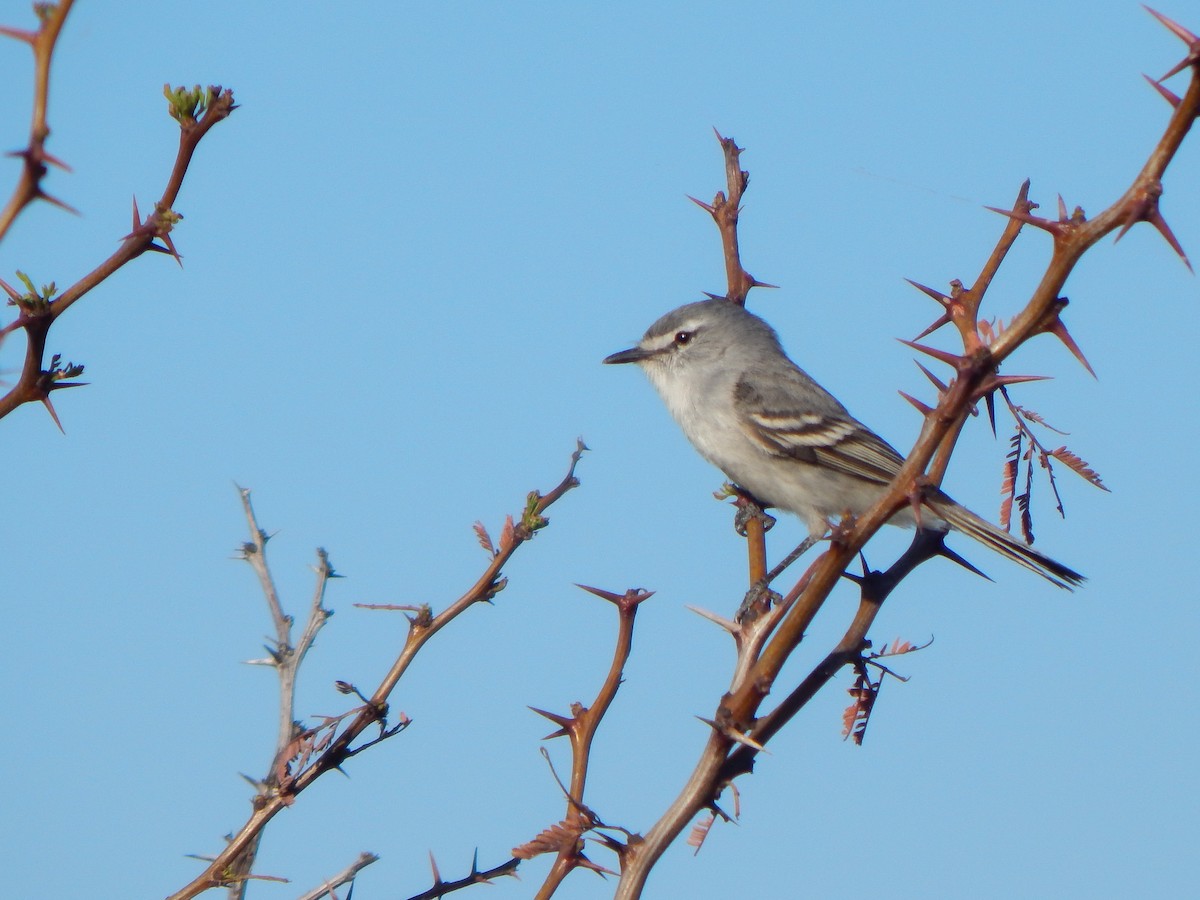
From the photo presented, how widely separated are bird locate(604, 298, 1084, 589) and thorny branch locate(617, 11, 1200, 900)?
4899 millimetres

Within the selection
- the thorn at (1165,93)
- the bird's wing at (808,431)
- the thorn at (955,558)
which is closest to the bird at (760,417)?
the bird's wing at (808,431)

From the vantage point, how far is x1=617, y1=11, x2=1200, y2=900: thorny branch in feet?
8.45

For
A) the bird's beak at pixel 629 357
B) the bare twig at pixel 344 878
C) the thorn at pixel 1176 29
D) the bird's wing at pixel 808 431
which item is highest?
the bird's beak at pixel 629 357

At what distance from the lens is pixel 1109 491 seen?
10.9ft

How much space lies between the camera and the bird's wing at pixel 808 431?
29.7 ft

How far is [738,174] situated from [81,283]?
439cm

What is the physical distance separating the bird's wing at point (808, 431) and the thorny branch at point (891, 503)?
5345mm

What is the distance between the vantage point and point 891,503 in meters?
2.89

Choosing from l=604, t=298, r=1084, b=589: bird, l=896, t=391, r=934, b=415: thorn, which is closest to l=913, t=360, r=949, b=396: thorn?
l=896, t=391, r=934, b=415: thorn

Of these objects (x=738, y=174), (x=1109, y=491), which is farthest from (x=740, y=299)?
(x=1109, y=491)

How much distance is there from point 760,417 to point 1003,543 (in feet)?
8.04

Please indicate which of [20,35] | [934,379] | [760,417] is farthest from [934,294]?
[760,417]

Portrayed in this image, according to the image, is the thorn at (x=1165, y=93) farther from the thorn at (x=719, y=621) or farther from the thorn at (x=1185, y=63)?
the thorn at (x=719, y=621)

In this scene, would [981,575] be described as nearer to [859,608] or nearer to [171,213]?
[859,608]
